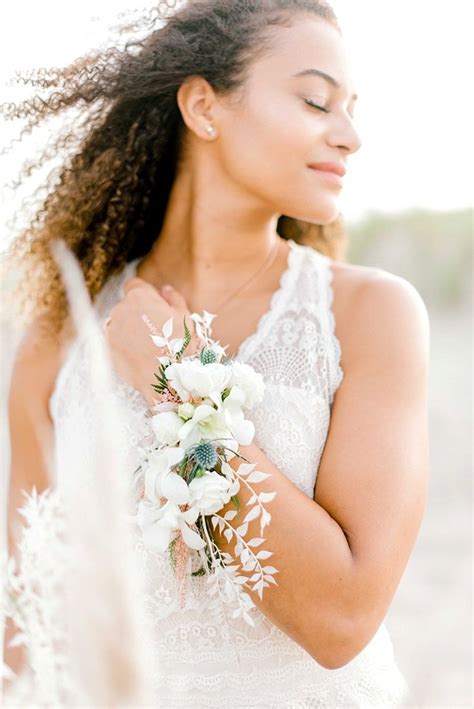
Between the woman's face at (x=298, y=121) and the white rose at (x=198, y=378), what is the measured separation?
0.67 metres

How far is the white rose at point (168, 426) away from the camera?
174 cm

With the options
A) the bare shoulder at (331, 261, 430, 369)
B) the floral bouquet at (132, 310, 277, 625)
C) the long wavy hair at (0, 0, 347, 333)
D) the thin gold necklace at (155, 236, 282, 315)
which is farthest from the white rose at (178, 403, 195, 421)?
the long wavy hair at (0, 0, 347, 333)

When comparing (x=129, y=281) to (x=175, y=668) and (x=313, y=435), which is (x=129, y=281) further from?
(x=175, y=668)

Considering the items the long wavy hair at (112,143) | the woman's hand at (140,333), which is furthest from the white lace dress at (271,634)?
the long wavy hair at (112,143)

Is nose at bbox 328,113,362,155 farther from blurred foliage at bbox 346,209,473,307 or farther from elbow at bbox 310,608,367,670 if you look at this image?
blurred foliage at bbox 346,209,473,307

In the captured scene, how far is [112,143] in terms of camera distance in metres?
2.65

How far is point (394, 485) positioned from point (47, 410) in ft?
3.49

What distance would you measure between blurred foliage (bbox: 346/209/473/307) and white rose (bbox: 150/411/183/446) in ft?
42.8

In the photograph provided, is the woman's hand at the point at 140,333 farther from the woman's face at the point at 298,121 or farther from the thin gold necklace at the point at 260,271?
the woman's face at the point at 298,121

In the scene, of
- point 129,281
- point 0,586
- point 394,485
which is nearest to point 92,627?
point 0,586

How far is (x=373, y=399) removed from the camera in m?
1.95

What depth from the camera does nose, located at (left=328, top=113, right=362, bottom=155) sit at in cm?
218

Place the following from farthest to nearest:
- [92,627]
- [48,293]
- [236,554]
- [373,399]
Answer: [48,293], [373,399], [236,554], [92,627]

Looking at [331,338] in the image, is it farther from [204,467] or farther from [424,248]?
[424,248]
